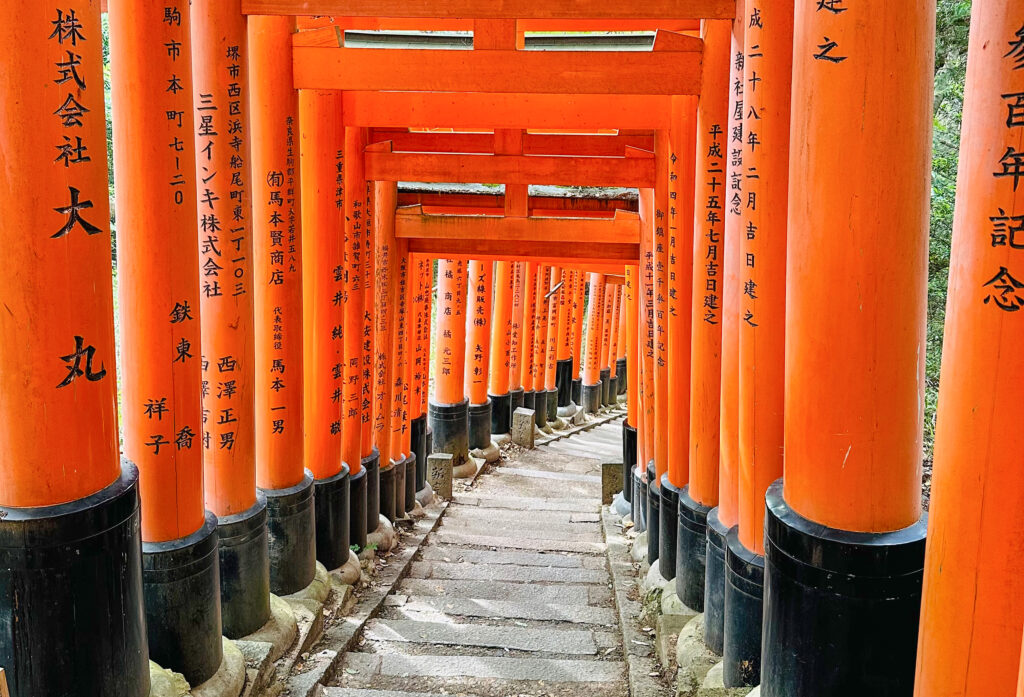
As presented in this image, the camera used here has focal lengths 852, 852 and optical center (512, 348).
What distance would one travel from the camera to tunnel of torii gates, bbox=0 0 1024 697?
227cm

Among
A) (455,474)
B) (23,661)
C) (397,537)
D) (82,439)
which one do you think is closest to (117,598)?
(23,661)

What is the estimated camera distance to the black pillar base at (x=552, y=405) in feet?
60.5

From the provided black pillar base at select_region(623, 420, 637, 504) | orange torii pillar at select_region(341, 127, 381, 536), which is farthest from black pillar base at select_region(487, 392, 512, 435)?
orange torii pillar at select_region(341, 127, 381, 536)

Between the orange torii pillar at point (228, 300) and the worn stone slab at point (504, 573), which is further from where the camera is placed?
the worn stone slab at point (504, 573)

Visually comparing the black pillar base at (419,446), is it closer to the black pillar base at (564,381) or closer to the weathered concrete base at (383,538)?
the weathered concrete base at (383,538)

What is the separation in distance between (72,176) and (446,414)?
9894 millimetres

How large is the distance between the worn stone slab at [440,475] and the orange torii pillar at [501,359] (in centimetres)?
446

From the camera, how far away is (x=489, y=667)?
5.07m

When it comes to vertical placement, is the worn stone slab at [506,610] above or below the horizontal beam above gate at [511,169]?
below

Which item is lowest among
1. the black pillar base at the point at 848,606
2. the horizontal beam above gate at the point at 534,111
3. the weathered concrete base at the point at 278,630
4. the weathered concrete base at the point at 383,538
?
the weathered concrete base at the point at 383,538

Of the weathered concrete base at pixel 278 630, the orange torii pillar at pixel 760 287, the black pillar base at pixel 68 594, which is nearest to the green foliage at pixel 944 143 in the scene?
the orange torii pillar at pixel 760 287

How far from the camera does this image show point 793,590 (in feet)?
9.25

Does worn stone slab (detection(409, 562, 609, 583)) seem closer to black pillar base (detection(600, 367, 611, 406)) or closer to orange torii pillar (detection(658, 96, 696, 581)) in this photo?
orange torii pillar (detection(658, 96, 696, 581))

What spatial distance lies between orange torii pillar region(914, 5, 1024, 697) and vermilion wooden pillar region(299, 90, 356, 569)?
455 cm
